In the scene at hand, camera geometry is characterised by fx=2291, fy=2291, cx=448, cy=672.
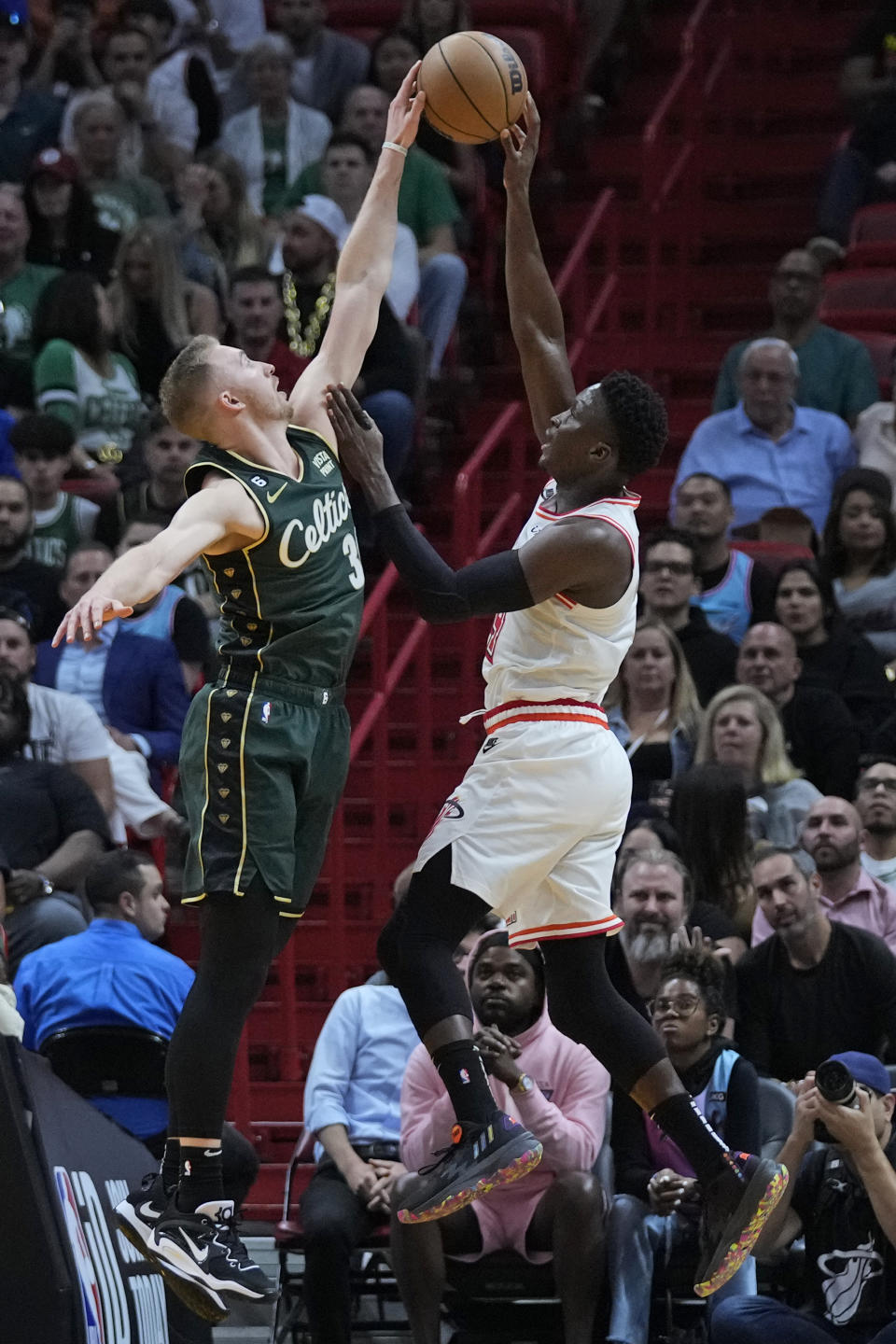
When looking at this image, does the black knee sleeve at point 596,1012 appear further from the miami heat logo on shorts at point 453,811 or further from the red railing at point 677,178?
the red railing at point 677,178

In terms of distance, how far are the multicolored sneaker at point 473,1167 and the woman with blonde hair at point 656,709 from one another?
361 cm

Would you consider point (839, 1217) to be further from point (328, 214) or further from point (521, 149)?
point (328, 214)

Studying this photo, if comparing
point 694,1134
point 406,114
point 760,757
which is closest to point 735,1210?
point 694,1134

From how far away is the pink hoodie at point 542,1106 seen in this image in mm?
6984

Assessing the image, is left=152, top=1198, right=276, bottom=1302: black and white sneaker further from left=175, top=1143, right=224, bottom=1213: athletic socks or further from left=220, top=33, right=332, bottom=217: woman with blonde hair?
left=220, top=33, right=332, bottom=217: woman with blonde hair

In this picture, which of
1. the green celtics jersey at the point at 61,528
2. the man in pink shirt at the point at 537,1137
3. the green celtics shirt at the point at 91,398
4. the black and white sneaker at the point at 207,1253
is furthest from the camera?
the green celtics shirt at the point at 91,398

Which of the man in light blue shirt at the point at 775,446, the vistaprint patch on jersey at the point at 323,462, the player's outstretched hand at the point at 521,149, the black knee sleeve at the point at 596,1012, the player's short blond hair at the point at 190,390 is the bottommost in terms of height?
the black knee sleeve at the point at 596,1012

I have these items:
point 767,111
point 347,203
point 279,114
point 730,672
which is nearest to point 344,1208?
point 730,672

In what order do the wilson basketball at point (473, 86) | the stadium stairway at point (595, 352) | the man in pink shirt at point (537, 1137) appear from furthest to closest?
the stadium stairway at point (595, 352) < the man in pink shirt at point (537, 1137) < the wilson basketball at point (473, 86)

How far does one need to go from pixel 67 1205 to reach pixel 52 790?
8.66 ft

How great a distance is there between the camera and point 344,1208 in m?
7.16

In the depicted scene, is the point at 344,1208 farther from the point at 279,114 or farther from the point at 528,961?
the point at 279,114

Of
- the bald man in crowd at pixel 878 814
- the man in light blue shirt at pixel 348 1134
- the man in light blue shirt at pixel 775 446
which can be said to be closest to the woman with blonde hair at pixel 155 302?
the man in light blue shirt at pixel 775 446

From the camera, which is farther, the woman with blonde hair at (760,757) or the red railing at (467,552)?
the red railing at (467,552)
